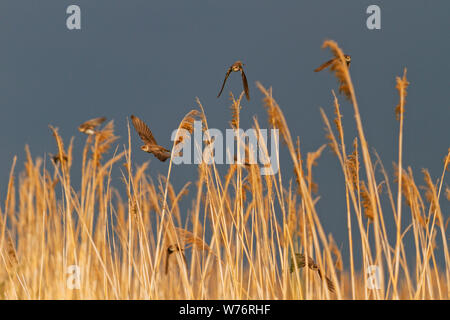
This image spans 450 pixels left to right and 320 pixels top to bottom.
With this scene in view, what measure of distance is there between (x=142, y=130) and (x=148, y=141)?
0.16 feet

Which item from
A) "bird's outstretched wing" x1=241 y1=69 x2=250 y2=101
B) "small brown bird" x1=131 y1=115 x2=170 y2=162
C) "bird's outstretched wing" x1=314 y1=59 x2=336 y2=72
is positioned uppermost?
"bird's outstretched wing" x1=241 y1=69 x2=250 y2=101

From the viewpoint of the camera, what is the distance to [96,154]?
198 centimetres

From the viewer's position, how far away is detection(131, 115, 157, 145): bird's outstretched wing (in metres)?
2.09

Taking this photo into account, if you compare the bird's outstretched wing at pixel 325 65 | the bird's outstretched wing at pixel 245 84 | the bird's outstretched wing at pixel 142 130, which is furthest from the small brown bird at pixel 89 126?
the bird's outstretched wing at pixel 325 65

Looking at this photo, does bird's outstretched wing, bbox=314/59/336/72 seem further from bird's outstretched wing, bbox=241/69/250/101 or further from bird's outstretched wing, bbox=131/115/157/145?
bird's outstretched wing, bbox=131/115/157/145

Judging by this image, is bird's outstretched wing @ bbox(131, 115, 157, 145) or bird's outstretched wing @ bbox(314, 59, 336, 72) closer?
bird's outstretched wing @ bbox(314, 59, 336, 72)

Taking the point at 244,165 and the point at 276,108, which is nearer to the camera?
the point at 276,108

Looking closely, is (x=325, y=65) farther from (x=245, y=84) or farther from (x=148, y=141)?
(x=148, y=141)

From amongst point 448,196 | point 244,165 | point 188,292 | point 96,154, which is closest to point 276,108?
point 244,165

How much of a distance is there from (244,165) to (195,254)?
2.31 ft

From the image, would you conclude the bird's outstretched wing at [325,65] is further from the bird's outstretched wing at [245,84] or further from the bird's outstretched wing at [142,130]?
the bird's outstretched wing at [142,130]

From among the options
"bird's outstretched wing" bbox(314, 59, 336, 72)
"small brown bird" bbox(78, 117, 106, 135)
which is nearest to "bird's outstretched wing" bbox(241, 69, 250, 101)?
"bird's outstretched wing" bbox(314, 59, 336, 72)
